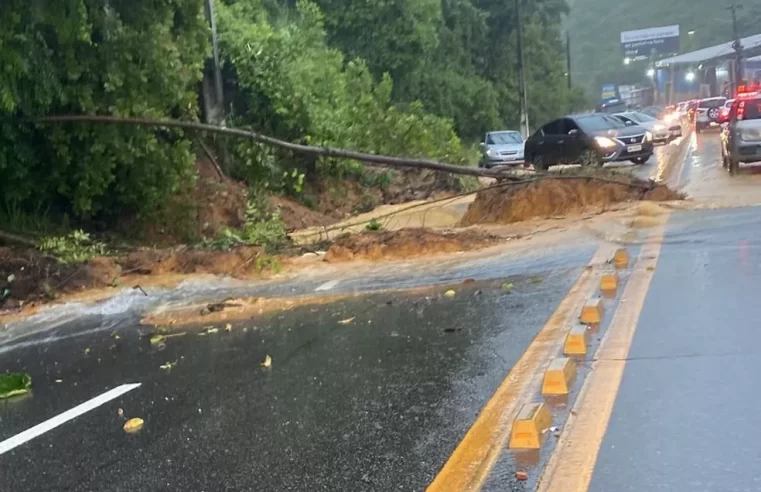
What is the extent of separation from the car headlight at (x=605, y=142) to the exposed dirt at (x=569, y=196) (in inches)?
384

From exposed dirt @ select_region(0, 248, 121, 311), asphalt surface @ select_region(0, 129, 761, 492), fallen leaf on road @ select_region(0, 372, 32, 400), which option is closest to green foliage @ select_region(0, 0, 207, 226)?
exposed dirt @ select_region(0, 248, 121, 311)

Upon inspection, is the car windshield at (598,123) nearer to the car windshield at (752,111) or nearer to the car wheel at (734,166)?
the car windshield at (752,111)

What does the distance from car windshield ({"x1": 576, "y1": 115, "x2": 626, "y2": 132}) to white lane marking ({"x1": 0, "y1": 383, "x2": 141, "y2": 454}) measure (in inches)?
803

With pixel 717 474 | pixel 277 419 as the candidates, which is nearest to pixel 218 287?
pixel 277 419

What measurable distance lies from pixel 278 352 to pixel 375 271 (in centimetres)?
417

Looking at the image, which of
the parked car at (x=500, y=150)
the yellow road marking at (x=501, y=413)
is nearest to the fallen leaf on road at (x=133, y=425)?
the yellow road marking at (x=501, y=413)

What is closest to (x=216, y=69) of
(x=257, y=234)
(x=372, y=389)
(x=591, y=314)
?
(x=257, y=234)

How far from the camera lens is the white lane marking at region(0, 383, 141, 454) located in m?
5.64

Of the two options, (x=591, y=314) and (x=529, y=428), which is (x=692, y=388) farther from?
(x=591, y=314)

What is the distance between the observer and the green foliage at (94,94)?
12703 millimetres

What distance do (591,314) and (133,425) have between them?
3.40 m

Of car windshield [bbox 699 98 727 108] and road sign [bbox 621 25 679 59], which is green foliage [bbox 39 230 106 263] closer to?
car windshield [bbox 699 98 727 108]

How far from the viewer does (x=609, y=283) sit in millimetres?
8258

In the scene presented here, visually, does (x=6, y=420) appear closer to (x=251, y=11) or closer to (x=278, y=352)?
(x=278, y=352)
